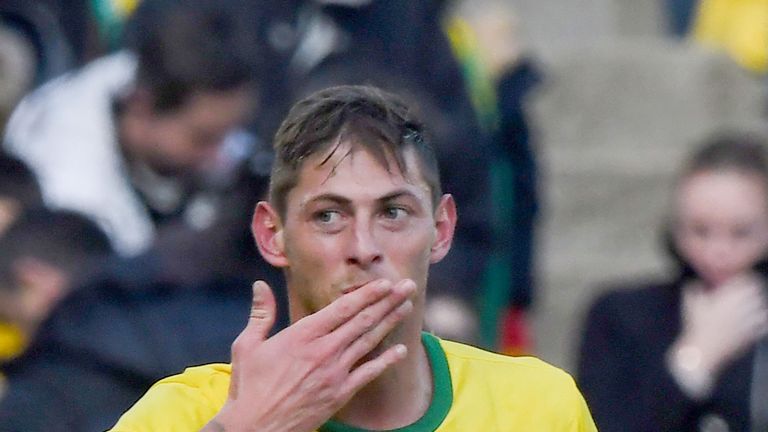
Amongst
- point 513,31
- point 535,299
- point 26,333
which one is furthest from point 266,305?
point 513,31

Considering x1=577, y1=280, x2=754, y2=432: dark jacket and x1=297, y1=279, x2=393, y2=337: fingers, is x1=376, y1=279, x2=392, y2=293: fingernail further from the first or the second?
x1=577, y1=280, x2=754, y2=432: dark jacket

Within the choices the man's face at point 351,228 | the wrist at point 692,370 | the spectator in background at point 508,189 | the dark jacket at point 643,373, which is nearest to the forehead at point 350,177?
the man's face at point 351,228

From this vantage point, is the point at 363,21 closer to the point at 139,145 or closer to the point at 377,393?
the point at 139,145

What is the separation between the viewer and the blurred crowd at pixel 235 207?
16.9 ft

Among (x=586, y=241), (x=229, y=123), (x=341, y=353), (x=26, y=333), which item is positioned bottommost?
(x=586, y=241)

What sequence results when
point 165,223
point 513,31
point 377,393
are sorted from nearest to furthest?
point 377,393 < point 165,223 < point 513,31

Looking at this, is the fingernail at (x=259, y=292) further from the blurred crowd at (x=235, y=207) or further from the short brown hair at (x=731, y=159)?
the short brown hair at (x=731, y=159)

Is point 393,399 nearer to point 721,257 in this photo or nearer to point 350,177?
point 350,177

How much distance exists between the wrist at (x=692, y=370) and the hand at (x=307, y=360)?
2.71 metres

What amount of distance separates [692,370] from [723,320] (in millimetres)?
151

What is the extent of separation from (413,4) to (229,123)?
1.02 metres

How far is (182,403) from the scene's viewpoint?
3066 millimetres

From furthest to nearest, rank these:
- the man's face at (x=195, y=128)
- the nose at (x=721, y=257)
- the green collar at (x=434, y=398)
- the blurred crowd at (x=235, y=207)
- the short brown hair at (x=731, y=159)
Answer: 1. the man's face at (x=195, y=128)
2. the short brown hair at (x=731, y=159)
3. the nose at (x=721, y=257)
4. the blurred crowd at (x=235, y=207)
5. the green collar at (x=434, y=398)

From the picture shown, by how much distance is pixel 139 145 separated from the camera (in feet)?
21.1
